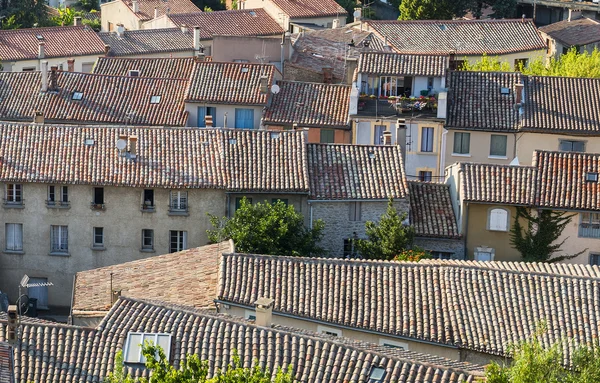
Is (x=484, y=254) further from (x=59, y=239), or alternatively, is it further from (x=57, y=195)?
(x=57, y=195)

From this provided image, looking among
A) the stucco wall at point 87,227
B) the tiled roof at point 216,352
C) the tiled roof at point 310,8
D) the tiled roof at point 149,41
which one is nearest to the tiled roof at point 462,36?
the tiled roof at point 310,8

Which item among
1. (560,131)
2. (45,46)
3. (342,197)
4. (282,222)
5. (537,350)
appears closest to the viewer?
(537,350)

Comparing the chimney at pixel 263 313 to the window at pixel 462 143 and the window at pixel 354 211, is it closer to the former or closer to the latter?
the window at pixel 354 211

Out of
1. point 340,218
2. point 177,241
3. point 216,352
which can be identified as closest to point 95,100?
point 177,241

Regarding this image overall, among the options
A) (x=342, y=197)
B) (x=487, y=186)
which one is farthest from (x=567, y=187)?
(x=342, y=197)

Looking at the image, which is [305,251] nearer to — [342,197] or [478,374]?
[342,197]

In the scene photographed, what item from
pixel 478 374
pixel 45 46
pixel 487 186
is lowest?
pixel 478 374
